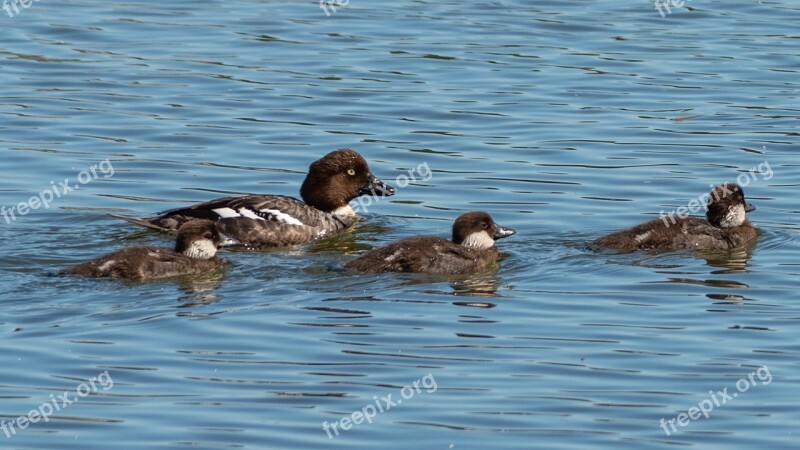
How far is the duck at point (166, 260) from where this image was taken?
12125mm

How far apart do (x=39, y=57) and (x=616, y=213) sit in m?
9.39

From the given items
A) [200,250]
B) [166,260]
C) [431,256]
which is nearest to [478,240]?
[431,256]

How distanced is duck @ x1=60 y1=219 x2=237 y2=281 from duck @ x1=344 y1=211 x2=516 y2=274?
3.47ft

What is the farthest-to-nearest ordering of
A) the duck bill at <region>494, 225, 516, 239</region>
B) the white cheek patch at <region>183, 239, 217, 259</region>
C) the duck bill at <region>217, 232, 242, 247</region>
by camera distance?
the duck bill at <region>217, 232, 242, 247</region>
the duck bill at <region>494, 225, 516, 239</region>
the white cheek patch at <region>183, 239, 217, 259</region>

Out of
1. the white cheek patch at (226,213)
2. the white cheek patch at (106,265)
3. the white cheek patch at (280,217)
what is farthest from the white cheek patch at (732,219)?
the white cheek patch at (106,265)

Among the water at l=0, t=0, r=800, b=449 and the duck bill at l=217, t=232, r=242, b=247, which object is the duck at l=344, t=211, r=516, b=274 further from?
the duck bill at l=217, t=232, r=242, b=247

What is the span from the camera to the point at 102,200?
15.4m

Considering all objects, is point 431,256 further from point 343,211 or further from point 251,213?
point 343,211

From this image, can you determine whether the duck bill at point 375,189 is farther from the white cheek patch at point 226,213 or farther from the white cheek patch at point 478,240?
the white cheek patch at point 478,240

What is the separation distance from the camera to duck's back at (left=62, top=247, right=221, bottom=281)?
12.1 m

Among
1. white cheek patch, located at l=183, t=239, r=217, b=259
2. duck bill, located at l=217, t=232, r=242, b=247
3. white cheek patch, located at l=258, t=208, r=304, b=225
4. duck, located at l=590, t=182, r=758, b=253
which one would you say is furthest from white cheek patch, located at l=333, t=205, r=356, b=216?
duck, located at l=590, t=182, r=758, b=253

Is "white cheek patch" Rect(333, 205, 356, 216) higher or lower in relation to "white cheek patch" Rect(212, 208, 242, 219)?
lower

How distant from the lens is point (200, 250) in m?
12.7

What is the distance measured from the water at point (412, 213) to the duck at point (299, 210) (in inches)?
9.9
